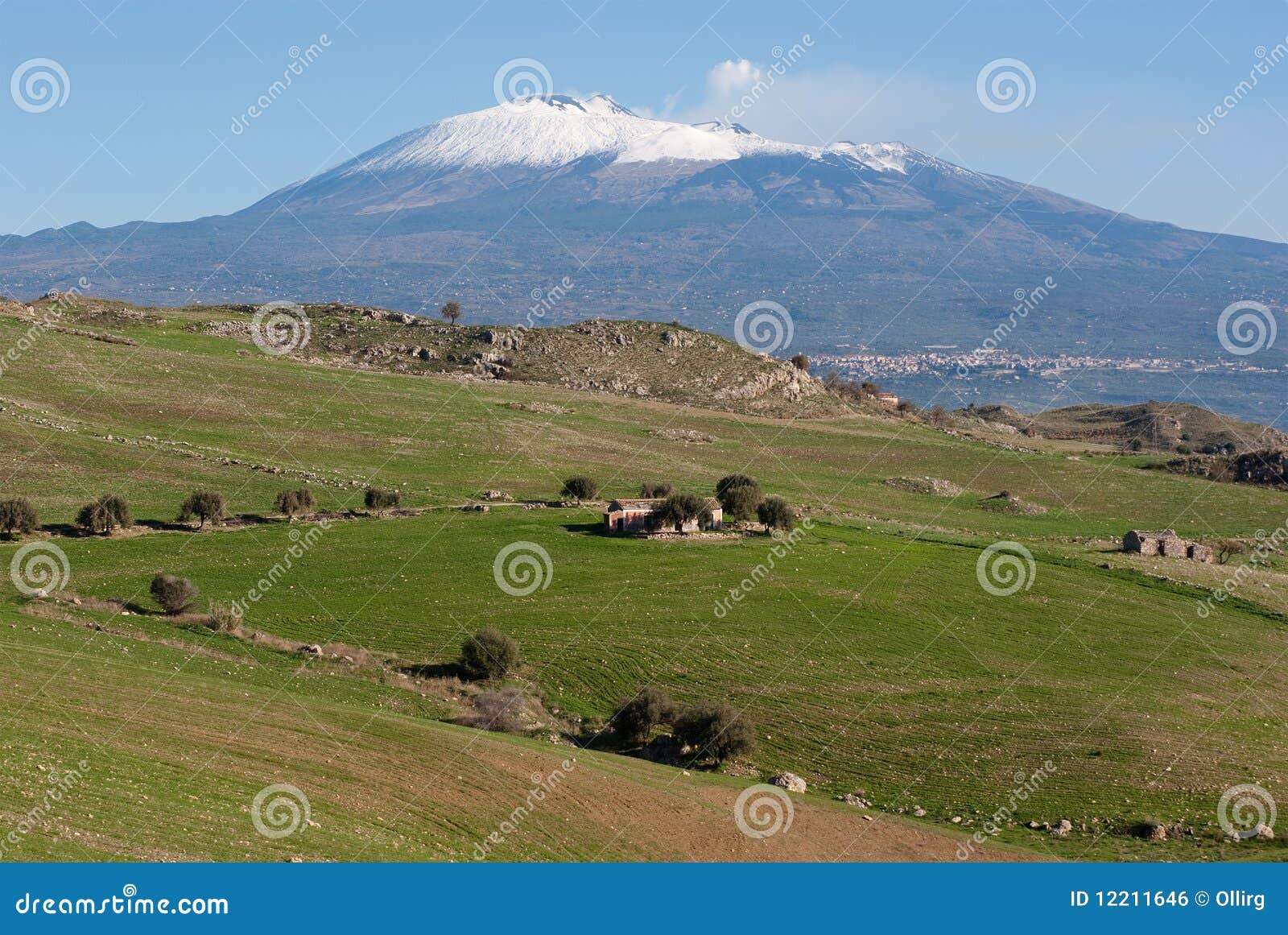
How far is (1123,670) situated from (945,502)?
40937 millimetres

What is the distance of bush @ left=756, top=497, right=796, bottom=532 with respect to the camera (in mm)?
59594

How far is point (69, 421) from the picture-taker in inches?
2763

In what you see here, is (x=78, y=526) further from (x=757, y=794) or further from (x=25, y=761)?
(x=757, y=794)

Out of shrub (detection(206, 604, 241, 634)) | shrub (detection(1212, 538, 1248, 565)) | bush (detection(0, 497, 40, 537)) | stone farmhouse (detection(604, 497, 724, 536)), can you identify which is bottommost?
shrub (detection(206, 604, 241, 634))

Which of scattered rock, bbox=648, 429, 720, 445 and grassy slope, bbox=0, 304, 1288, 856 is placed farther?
scattered rock, bbox=648, 429, 720, 445

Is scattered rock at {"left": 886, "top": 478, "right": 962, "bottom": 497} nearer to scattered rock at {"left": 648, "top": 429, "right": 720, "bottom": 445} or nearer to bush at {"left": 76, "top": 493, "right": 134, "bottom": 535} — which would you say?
scattered rock at {"left": 648, "top": 429, "right": 720, "bottom": 445}

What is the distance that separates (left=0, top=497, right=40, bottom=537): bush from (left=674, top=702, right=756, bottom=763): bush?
3149 cm

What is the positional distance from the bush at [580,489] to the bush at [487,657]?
27953 millimetres

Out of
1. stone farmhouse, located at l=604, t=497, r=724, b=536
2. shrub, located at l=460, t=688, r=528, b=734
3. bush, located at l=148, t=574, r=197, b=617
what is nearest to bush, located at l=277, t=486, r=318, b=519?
stone farmhouse, located at l=604, t=497, r=724, b=536

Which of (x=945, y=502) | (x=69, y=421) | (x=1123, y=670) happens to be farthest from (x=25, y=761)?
(x=945, y=502)

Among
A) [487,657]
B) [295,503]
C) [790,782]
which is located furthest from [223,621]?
[790,782]

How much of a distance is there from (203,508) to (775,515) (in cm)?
2705

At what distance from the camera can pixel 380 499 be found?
2363 inches

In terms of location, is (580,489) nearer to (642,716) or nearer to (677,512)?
(677,512)
